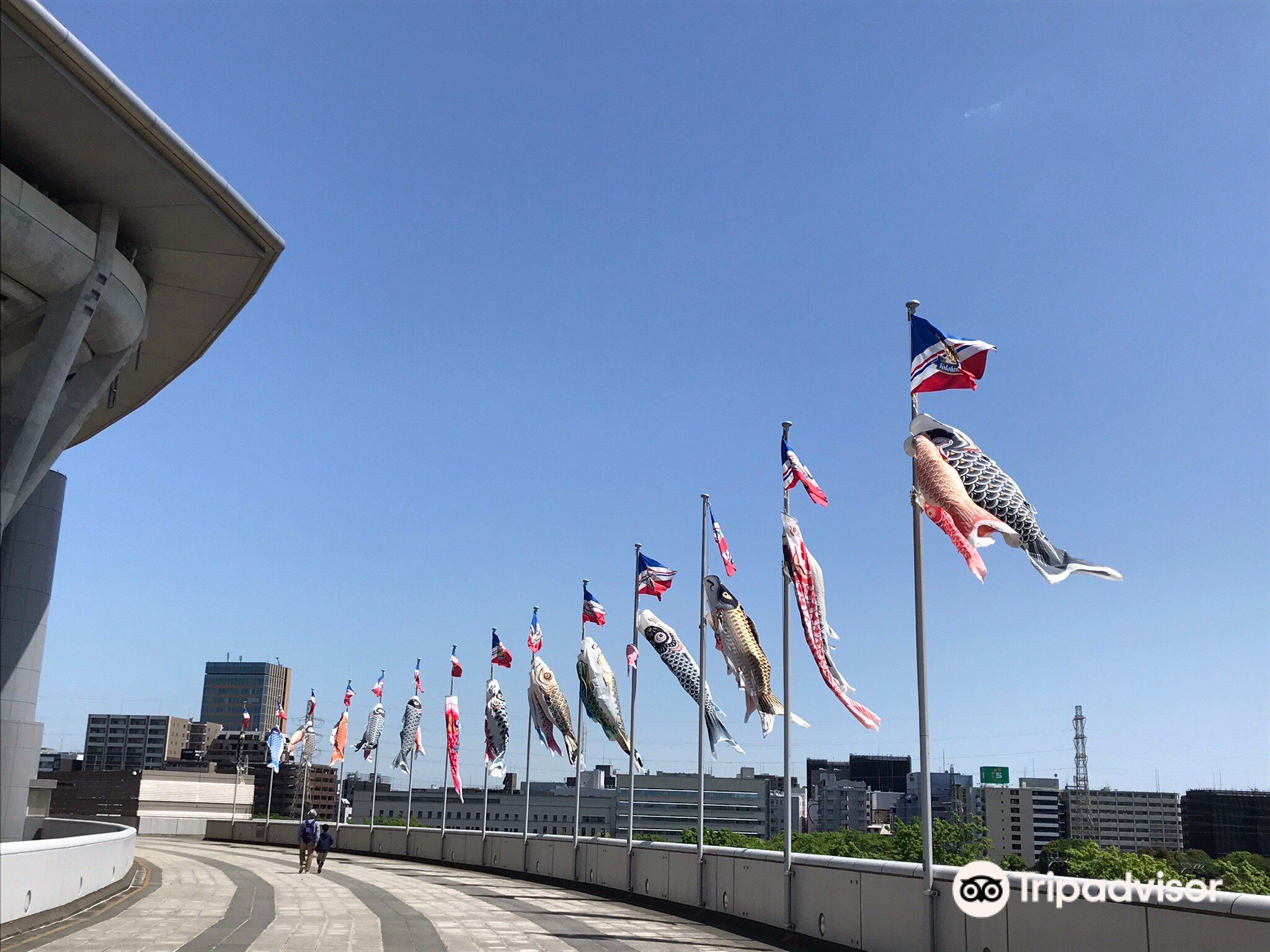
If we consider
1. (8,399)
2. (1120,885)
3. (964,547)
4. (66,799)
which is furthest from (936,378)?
(66,799)

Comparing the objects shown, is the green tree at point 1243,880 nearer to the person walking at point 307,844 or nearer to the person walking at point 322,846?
the person walking at point 322,846

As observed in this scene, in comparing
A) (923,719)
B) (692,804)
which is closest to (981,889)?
(923,719)

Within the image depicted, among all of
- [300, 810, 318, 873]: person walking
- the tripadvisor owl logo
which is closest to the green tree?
the tripadvisor owl logo

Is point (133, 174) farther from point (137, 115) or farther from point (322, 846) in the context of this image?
point (322, 846)

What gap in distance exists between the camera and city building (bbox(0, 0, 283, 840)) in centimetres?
1677

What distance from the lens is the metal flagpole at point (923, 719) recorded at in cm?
1538

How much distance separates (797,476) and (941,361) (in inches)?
222

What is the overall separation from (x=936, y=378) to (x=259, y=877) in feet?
87.3

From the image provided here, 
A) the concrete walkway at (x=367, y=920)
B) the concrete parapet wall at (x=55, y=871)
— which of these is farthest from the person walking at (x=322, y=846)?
the concrete parapet wall at (x=55, y=871)

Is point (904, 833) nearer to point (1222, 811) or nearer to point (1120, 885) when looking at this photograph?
point (1120, 885)

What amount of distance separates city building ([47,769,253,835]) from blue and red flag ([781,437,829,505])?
53207mm

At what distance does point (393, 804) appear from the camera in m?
194

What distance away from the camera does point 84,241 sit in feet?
62.8

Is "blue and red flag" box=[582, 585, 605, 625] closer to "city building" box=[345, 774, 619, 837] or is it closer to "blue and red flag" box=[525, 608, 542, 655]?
"blue and red flag" box=[525, 608, 542, 655]
